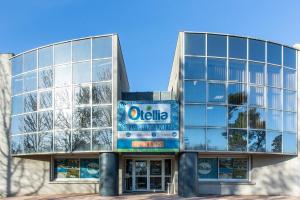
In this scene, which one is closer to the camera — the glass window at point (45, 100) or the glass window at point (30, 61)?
the glass window at point (45, 100)

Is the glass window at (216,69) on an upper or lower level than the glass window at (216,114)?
upper

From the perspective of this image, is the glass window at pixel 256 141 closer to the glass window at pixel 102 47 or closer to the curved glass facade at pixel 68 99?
the curved glass facade at pixel 68 99

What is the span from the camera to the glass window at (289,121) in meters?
20.8

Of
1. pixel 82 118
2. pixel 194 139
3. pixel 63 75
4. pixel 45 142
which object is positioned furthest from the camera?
pixel 63 75

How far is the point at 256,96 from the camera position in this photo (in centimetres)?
2009

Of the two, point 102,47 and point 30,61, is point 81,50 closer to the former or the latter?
point 102,47

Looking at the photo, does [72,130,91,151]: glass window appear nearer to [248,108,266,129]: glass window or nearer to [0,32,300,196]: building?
[0,32,300,196]: building

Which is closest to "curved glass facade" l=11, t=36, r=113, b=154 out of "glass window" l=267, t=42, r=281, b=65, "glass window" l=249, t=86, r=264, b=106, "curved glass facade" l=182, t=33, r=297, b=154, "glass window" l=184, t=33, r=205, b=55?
"glass window" l=184, t=33, r=205, b=55

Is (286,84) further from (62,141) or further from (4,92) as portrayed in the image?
(4,92)

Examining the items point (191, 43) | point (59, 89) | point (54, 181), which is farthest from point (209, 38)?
point (54, 181)

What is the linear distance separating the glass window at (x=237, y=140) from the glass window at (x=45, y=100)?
979 cm

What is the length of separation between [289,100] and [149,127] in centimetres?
823

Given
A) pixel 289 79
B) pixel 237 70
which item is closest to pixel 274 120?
pixel 289 79

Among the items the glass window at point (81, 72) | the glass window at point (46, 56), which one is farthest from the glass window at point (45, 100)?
the glass window at point (81, 72)
